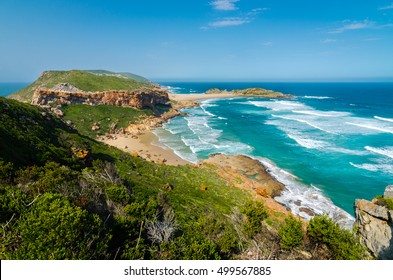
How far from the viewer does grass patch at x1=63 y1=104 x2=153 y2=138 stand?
6350 cm

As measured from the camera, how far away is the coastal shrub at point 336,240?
14172 mm

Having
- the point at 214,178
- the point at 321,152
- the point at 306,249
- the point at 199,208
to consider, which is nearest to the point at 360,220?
the point at 306,249

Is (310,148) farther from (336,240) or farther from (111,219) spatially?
(111,219)

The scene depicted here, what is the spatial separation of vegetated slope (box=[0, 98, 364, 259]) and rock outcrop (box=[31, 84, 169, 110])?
1797 inches

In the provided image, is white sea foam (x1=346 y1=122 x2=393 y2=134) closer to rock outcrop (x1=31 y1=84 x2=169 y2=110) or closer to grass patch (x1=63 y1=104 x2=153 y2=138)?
grass patch (x1=63 y1=104 x2=153 y2=138)

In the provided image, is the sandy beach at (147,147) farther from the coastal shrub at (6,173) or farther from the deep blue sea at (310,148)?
the coastal shrub at (6,173)

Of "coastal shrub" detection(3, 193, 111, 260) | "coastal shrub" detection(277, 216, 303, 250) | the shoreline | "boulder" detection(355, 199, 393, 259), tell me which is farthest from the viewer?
the shoreline

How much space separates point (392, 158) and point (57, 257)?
52.2 metres

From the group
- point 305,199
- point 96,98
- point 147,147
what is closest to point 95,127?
point 147,147

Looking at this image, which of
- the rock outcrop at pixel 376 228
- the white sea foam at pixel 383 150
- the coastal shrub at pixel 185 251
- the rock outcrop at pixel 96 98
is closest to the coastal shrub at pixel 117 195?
the coastal shrub at pixel 185 251

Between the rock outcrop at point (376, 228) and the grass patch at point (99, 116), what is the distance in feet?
180

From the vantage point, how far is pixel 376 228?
2116 centimetres

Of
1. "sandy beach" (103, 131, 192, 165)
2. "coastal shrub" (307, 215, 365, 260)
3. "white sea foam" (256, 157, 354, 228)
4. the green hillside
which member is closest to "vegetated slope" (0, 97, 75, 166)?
the green hillside

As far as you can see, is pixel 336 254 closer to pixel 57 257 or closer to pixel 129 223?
pixel 129 223
